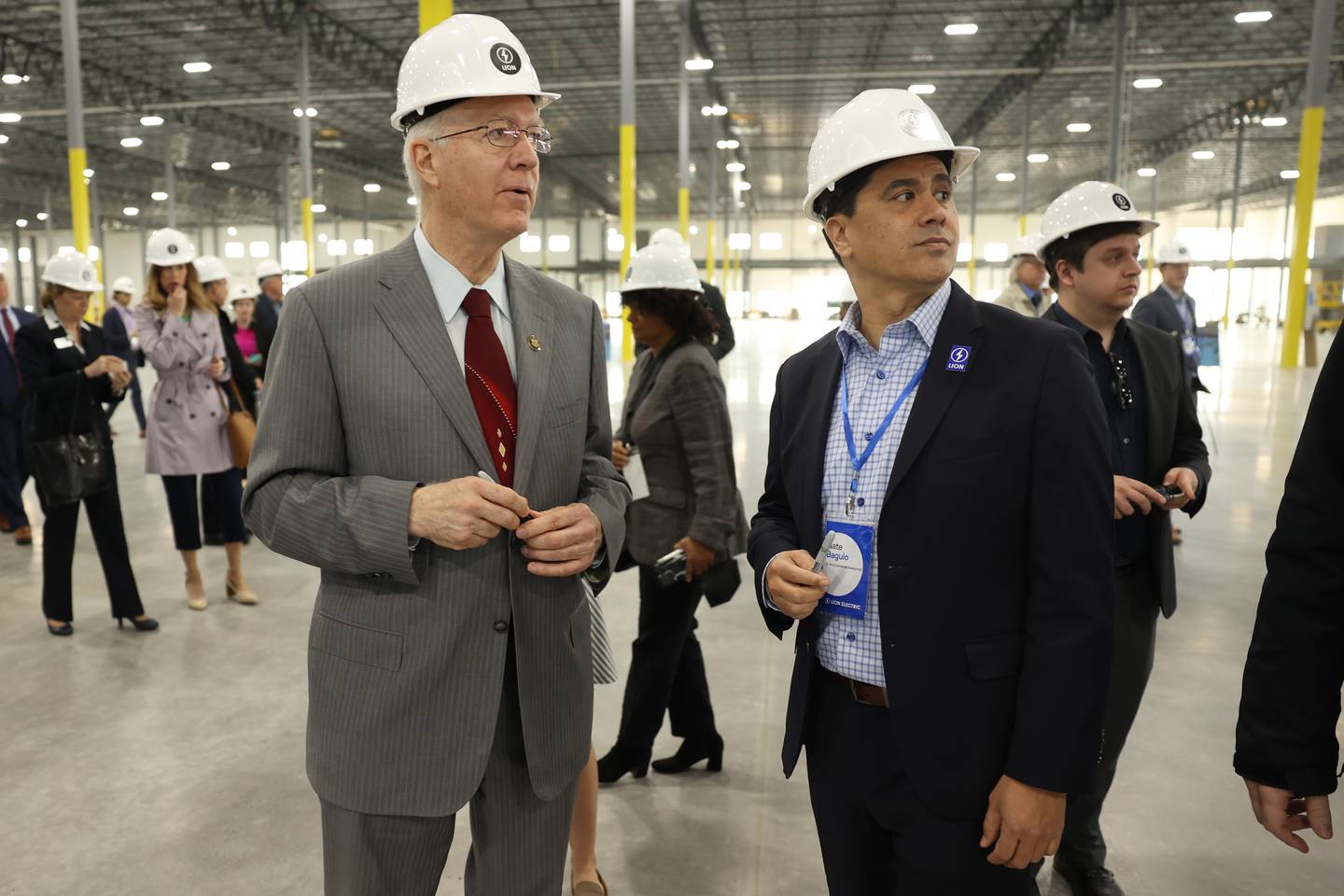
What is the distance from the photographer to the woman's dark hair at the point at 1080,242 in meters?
2.58

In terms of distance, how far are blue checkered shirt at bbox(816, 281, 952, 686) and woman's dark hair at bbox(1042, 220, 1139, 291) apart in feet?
3.73

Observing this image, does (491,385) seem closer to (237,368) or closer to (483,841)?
(483,841)

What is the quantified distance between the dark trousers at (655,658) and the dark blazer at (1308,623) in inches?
78.5

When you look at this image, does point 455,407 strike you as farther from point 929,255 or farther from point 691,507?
point 691,507

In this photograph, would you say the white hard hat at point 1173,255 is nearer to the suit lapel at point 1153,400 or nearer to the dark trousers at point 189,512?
the suit lapel at point 1153,400

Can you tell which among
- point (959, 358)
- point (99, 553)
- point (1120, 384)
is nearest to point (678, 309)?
point (1120, 384)

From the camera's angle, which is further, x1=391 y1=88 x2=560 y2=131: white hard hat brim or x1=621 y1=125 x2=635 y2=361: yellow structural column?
x1=621 y1=125 x2=635 y2=361: yellow structural column

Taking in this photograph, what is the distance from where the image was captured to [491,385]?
1655mm

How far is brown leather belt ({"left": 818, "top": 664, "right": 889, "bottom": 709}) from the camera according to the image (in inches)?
63.0

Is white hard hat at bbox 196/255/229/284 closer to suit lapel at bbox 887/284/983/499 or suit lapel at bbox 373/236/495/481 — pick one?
suit lapel at bbox 373/236/495/481

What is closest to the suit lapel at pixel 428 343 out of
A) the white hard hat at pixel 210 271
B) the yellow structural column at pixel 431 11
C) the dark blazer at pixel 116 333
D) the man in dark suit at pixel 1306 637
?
the man in dark suit at pixel 1306 637

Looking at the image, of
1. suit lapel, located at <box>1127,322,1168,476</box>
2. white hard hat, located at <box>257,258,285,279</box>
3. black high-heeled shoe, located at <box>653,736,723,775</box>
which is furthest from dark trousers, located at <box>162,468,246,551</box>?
suit lapel, located at <box>1127,322,1168,476</box>

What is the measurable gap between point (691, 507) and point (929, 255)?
64.5 inches

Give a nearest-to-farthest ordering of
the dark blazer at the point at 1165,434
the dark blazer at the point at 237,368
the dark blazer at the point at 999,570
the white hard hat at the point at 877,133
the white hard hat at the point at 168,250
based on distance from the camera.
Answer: the dark blazer at the point at 999,570, the white hard hat at the point at 877,133, the dark blazer at the point at 1165,434, the white hard hat at the point at 168,250, the dark blazer at the point at 237,368
